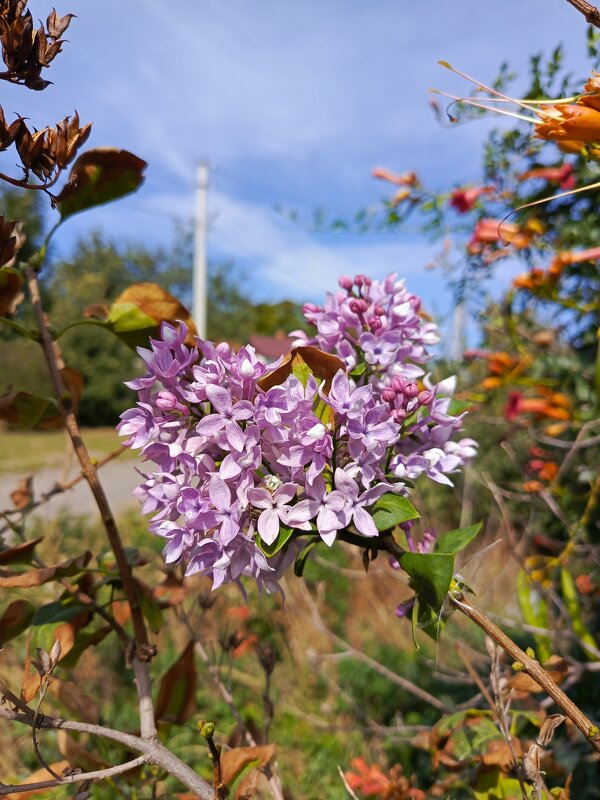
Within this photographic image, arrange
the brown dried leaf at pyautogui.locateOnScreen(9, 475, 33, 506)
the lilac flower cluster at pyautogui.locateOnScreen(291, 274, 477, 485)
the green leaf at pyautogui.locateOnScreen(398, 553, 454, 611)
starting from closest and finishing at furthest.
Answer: the green leaf at pyautogui.locateOnScreen(398, 553, 454, 611) → the lilac flower cluster at pyautogui.locateOnScreen(291, 274, 477, 485) → the brown dried leaf at pyautogui.locateOnScreen(9, 475, 33, 506)

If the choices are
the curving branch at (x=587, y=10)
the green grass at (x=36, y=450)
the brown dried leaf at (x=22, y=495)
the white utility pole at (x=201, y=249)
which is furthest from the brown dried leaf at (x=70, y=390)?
the white utility pole at (x=201, y=249)

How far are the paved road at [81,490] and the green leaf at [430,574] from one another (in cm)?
279

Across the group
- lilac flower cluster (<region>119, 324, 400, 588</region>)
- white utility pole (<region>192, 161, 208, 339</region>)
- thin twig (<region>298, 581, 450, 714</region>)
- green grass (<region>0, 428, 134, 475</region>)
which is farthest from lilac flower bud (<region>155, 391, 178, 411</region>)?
white utility pole (<region>192, 161, 208, 339</region>)

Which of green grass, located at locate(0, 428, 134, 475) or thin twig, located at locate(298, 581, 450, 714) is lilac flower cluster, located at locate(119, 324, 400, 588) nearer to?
thin twig, located at locate(298, 581, 450, 714)

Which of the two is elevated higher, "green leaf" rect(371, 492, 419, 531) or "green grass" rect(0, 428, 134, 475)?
"green leaf" rect(371, 492, 419, 531)

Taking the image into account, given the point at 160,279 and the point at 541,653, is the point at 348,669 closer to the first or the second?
the point at 541,653

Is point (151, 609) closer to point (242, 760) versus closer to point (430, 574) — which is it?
point (242, 760)

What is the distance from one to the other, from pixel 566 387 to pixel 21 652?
2149 mm

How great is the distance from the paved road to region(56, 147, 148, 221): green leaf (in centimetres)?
255

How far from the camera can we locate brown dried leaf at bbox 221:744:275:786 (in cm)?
60

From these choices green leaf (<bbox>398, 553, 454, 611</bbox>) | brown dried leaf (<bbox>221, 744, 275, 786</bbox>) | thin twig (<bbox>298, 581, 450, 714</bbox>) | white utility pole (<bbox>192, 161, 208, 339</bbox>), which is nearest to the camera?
green leaf (<bbox>398, 553, 454, 611</bbox>)

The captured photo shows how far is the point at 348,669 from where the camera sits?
7.77 feet

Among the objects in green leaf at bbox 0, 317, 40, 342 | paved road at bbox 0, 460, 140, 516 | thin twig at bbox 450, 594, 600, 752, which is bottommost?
paved road at bbox 0, 460, 140, 516

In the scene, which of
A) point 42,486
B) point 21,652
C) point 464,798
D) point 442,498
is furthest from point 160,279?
point 464,798
